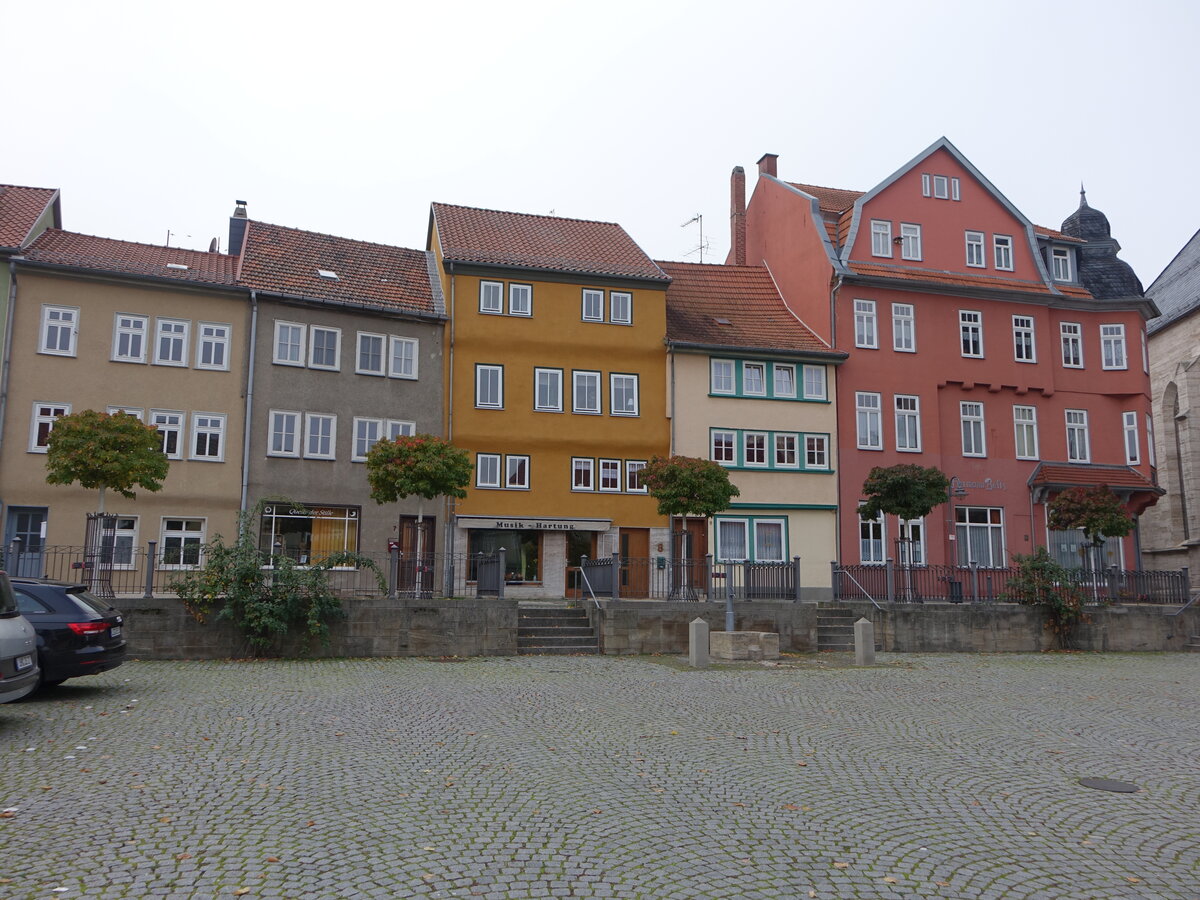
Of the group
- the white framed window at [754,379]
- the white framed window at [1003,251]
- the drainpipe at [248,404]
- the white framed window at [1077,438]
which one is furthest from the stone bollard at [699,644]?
the white framed window at [1003,251]

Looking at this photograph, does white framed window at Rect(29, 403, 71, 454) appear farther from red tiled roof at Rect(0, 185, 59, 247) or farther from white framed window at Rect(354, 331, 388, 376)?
white framed window at Rect(354, 331, 388, 376)

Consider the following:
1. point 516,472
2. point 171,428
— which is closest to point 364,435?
point 516,472

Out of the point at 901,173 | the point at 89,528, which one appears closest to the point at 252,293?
the point at 89,528

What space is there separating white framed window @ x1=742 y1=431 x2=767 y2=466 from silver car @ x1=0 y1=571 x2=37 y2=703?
24.4 m

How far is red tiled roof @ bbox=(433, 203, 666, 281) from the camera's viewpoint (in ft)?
107

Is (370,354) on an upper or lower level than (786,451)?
upper

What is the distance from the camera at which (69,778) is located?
8375 mm

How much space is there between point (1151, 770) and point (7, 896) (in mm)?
9351

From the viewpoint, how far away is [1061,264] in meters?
38.2

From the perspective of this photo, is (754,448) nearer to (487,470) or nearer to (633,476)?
(633,476)

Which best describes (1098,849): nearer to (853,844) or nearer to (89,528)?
(853,844)

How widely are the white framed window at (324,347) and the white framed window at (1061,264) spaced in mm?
25654

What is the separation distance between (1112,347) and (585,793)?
1361 inches

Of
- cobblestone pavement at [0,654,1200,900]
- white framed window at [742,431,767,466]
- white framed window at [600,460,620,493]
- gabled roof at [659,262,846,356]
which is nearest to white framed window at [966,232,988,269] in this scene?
gabled roof at [659,262,846,356]
